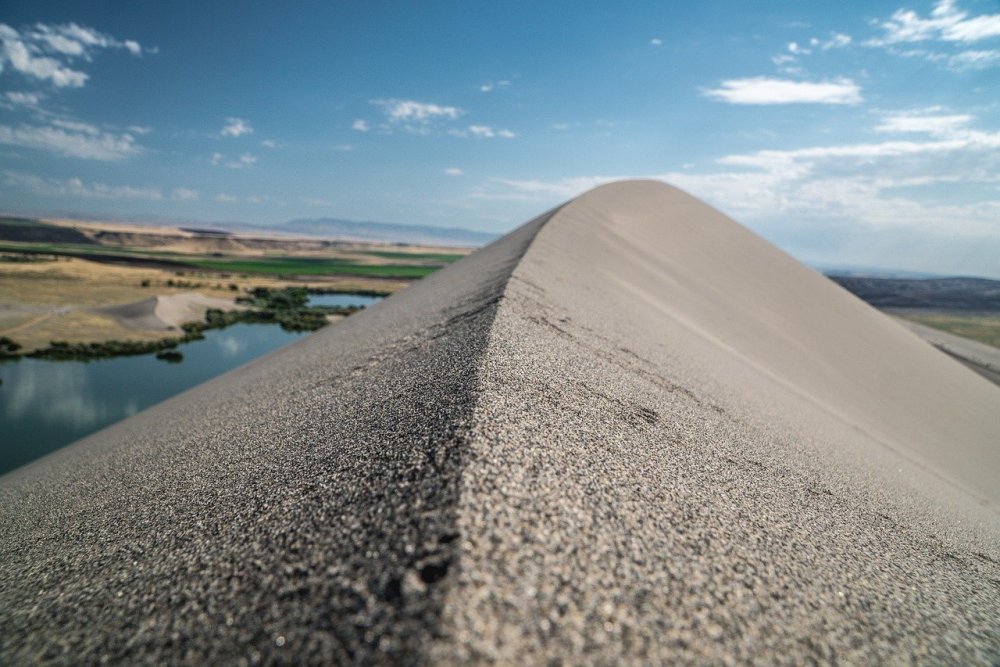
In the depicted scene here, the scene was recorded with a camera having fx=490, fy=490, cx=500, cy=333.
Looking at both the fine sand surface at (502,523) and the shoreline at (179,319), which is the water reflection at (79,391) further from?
the fine sand surface at (502,523)

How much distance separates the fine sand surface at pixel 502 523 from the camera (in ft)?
5.60

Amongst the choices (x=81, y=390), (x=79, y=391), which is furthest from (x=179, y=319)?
(x=79, y=391)

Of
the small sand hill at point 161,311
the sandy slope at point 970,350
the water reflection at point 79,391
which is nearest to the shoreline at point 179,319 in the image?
the small sand hill at point 161,311

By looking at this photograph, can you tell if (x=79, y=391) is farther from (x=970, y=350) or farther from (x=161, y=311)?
(x=970, y=350)

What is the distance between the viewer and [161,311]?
86.1ft

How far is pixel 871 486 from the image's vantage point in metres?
4.62

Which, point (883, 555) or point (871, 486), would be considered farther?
point (871, 486)

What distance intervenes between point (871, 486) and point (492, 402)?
4.00m

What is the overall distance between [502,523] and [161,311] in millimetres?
30385

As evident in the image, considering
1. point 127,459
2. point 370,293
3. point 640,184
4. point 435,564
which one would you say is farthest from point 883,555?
point 370,293

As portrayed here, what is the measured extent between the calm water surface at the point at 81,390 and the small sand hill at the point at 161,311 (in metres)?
3.40

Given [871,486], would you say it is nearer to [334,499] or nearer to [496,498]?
[496,498]

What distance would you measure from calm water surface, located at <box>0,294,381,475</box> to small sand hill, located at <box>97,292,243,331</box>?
340cm

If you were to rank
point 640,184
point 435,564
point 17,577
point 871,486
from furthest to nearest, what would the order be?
1. point 640,184
2. point 871,486
3. point 17,577
4. point 435,564
